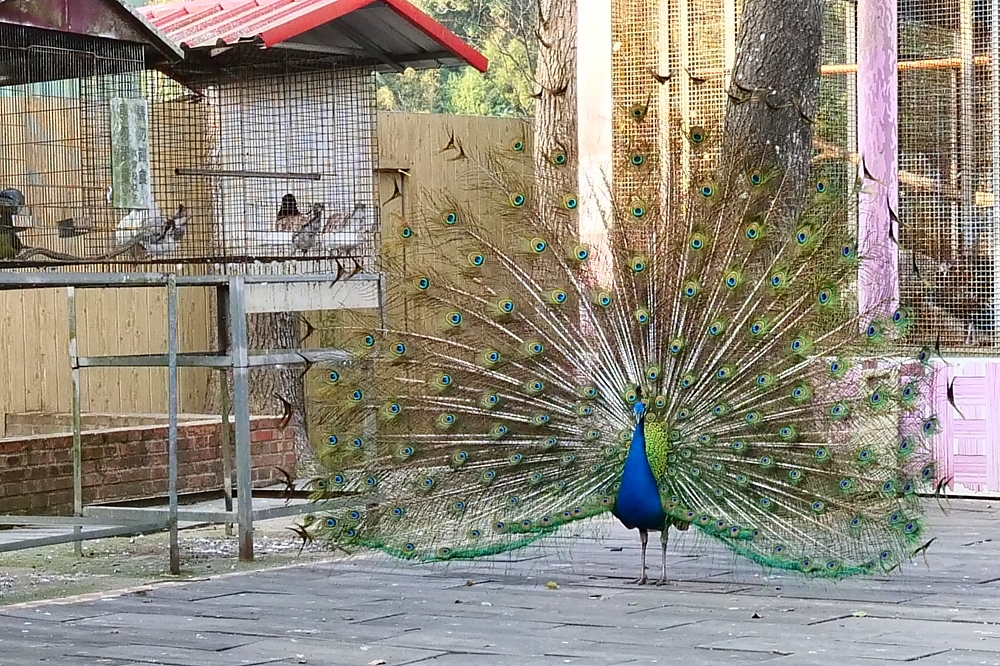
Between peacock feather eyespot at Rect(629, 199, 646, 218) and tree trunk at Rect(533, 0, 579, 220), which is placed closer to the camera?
peacock feather eyespot at Rect(629, 199, 646, 218)

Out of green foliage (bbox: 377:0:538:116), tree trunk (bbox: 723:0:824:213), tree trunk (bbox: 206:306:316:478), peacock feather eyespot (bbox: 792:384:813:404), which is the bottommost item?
tree trunk (bbox: 206:306:316:478)

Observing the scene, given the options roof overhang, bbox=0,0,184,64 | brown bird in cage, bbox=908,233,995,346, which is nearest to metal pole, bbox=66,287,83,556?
roof overhang, bbox=0,0,184,64

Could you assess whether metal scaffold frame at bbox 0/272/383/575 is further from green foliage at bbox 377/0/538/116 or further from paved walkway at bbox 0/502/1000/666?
green foliage at bbox 377/0/538/116

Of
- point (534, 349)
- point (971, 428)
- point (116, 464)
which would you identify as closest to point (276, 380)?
point (116, 464)

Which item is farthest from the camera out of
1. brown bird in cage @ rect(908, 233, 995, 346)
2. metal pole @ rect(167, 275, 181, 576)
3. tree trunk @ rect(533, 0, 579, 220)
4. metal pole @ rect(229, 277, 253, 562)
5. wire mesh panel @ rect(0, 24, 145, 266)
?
tree trunk @ rect(533, 0, 579, 220)

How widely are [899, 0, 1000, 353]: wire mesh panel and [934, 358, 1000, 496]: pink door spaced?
0.81 ft

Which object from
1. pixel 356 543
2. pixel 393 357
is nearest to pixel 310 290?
pixel 393 357

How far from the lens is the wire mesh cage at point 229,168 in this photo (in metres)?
9.73

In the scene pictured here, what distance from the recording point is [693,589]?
28.0ft

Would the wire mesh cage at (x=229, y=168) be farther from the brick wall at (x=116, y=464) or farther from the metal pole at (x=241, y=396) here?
the brick wall at (x=116, y=464)

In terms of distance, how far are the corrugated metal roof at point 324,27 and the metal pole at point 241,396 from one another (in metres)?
1.49

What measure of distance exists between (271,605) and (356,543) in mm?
618

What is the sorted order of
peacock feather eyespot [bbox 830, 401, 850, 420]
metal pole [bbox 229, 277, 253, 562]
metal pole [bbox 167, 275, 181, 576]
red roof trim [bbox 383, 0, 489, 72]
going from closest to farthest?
1. peacock feather eyespot [bbox 830, 401, 850, 420]
2. metal pole [bbox 167, 275, 181, 576]
3. metal pole [bbox 229, 277, 253, 562]
4. red roof trim [bbox 383, 0, 489, 72]

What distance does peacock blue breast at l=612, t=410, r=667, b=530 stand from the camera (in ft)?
27.0
